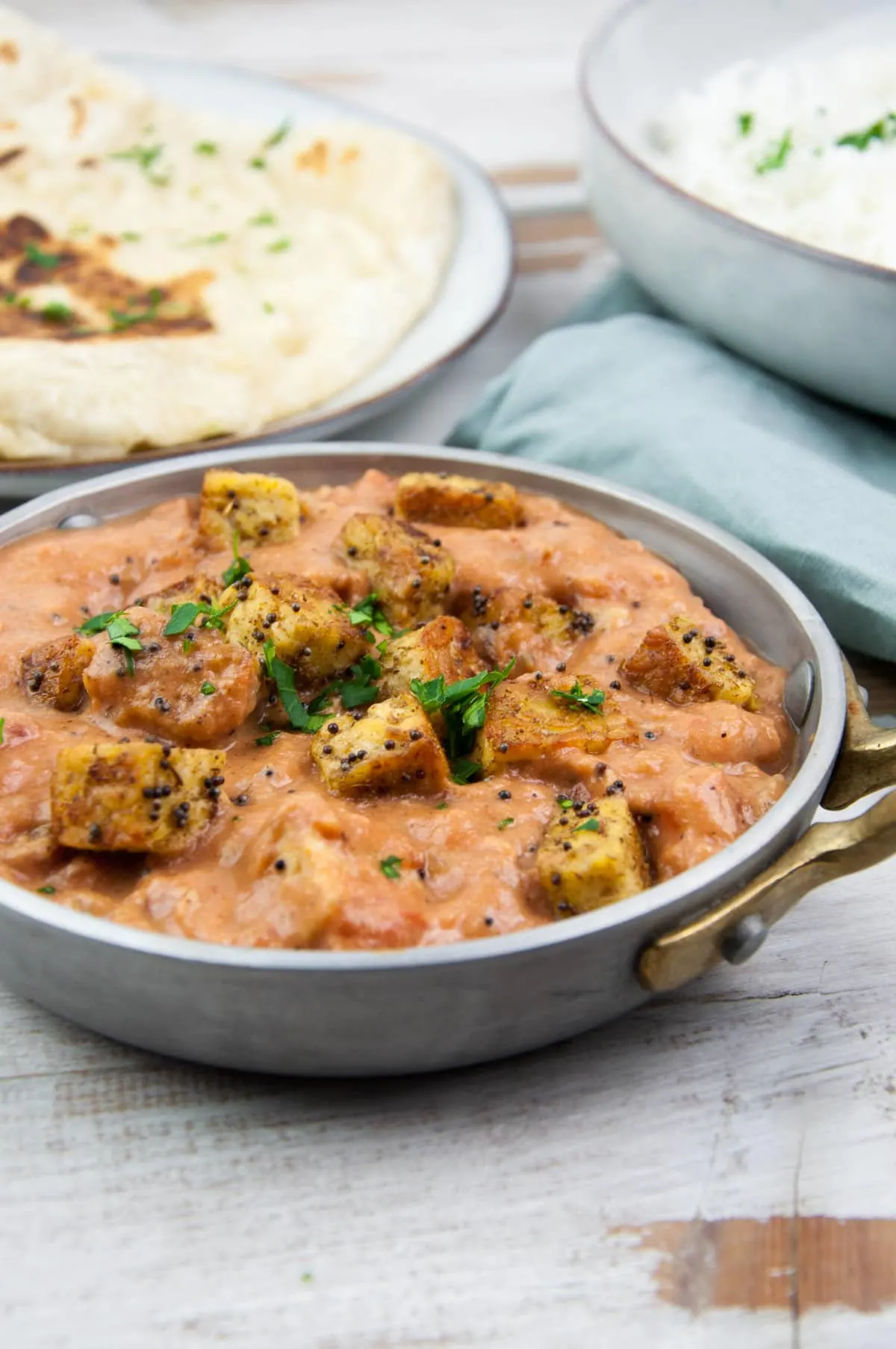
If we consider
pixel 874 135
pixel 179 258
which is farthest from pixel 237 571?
pixel 874 135

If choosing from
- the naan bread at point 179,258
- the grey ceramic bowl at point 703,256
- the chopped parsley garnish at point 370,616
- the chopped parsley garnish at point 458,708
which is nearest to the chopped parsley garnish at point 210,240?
the naan bread at point 179,258

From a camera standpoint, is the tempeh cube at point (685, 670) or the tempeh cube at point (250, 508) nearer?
the tempeh cube at point (685, 670)

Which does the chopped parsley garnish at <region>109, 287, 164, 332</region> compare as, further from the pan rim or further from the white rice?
the white rice

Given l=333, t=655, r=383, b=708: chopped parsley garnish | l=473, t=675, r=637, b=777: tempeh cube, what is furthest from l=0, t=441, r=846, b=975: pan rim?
l=333, t=655, r=383, b=708: chopped parsley garnish

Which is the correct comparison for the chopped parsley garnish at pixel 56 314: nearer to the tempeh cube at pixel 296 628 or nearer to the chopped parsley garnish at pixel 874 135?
the tempeh cube at pixel 296 628

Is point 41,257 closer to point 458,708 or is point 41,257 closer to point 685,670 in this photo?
point 458,708

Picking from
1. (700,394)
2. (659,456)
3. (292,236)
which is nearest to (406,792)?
(659,456)
